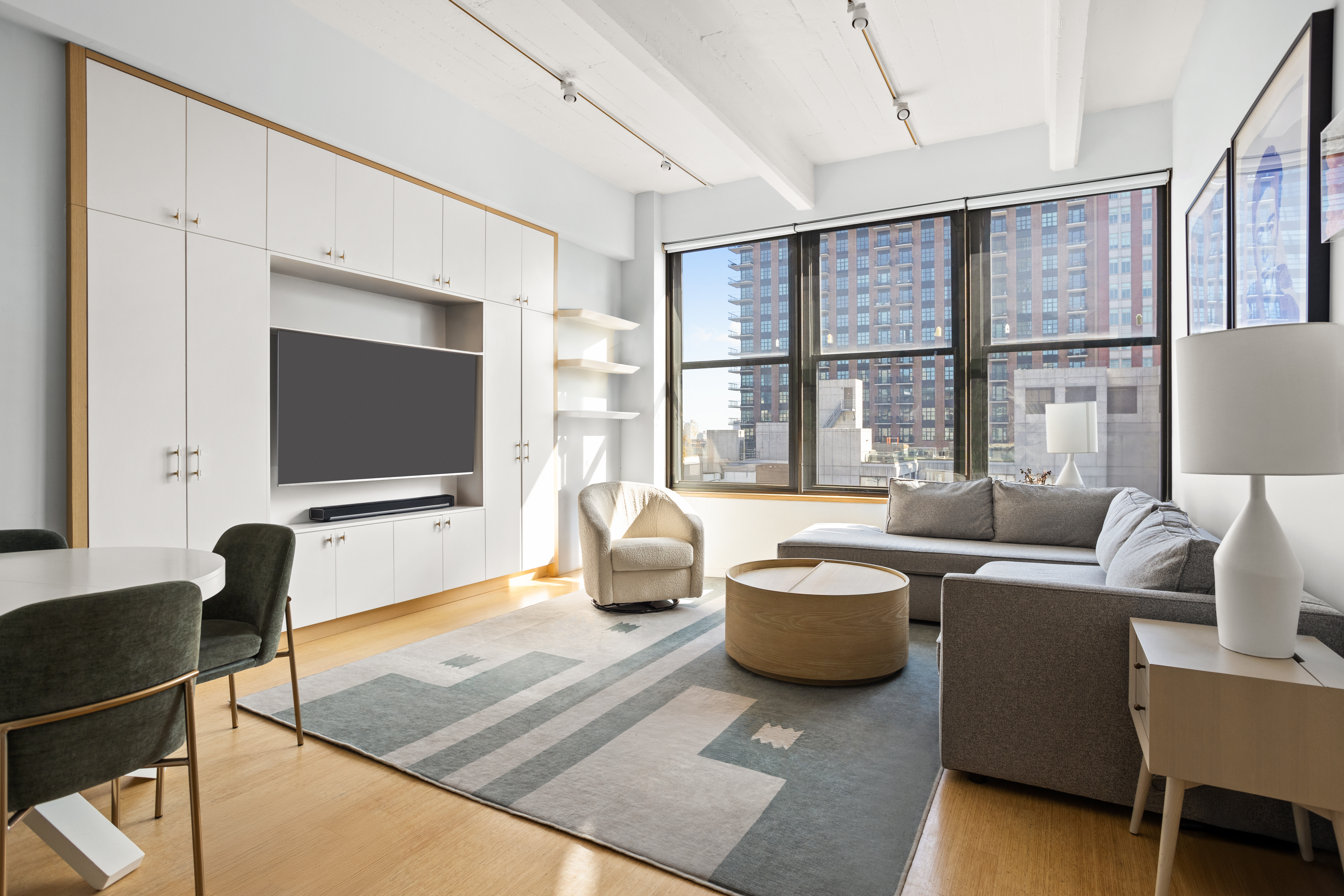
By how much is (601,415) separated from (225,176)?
2787 millimetres

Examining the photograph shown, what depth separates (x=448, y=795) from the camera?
2113mm

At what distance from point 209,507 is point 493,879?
7.77 feet

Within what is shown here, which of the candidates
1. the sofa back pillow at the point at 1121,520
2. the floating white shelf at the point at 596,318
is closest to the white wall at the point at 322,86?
the floating white shelf at the point at 596,318

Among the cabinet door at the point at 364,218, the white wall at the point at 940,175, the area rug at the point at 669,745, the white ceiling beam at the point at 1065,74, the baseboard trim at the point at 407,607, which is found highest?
the white wall at the point at 940,175

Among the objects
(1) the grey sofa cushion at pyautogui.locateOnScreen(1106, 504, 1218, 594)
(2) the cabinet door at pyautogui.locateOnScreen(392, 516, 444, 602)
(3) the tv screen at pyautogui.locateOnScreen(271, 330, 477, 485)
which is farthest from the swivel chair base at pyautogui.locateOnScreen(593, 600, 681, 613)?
(1) the grey sofa cushion at pyautogui.locateOnScreen(1106, 504, 1218, 594)

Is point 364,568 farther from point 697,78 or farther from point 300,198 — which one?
point 697,78

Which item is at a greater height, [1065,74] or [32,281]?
[1065,74]

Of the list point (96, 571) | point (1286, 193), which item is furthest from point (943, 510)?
point (96, 571)

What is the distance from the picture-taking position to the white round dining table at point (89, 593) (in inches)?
64.3

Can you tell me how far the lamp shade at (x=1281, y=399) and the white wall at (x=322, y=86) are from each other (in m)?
3.82

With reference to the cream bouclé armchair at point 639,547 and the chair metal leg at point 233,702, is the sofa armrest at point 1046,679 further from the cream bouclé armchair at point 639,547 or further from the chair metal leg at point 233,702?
the chair metal leg at point 233,702

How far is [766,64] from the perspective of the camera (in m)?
3.88

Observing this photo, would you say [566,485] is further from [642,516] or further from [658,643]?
[658,643]

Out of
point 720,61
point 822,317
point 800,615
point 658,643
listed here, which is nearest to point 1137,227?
point 822,317
